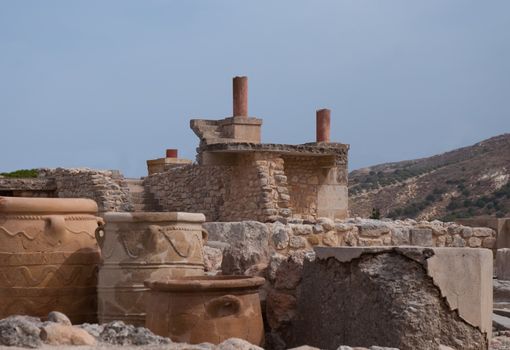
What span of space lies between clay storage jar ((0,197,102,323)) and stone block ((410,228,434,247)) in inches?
146

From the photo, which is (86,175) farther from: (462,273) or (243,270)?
(462,273)

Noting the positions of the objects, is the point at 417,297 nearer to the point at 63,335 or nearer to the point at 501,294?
the point at 63,335

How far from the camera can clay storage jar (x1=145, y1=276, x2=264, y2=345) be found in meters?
5.13

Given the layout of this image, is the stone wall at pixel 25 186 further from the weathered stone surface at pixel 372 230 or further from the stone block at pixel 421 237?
the weathered stone surface at pixel 372 230

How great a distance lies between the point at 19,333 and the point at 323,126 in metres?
15.9

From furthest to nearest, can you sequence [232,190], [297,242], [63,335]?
1. [232,190]
2. [297,242]
3. [63,335]

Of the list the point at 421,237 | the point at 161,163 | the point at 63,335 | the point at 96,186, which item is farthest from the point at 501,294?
the point at 161,163

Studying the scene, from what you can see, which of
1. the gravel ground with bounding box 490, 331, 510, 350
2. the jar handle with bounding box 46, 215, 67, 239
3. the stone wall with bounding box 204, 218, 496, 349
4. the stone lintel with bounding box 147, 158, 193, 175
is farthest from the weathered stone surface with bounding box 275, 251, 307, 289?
the stone lintel with bounding box 147, 158, 193, 175

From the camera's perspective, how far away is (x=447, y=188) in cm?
3934

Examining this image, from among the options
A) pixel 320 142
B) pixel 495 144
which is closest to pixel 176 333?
→ pixel 320 142

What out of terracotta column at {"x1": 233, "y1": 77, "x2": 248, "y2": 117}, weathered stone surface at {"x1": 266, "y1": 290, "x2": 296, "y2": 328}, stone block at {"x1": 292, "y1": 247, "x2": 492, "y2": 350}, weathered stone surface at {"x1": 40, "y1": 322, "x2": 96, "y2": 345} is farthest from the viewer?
terracotta column at {"x1": 233, "y1": 77, "x2": 248, "y2": 117}

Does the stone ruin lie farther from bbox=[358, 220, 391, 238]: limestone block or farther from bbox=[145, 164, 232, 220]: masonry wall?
bbox=[145, 164, 232, 220]: masonry wall

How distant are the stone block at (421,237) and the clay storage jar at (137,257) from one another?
11.2ft

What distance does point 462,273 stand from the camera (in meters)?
5.12
